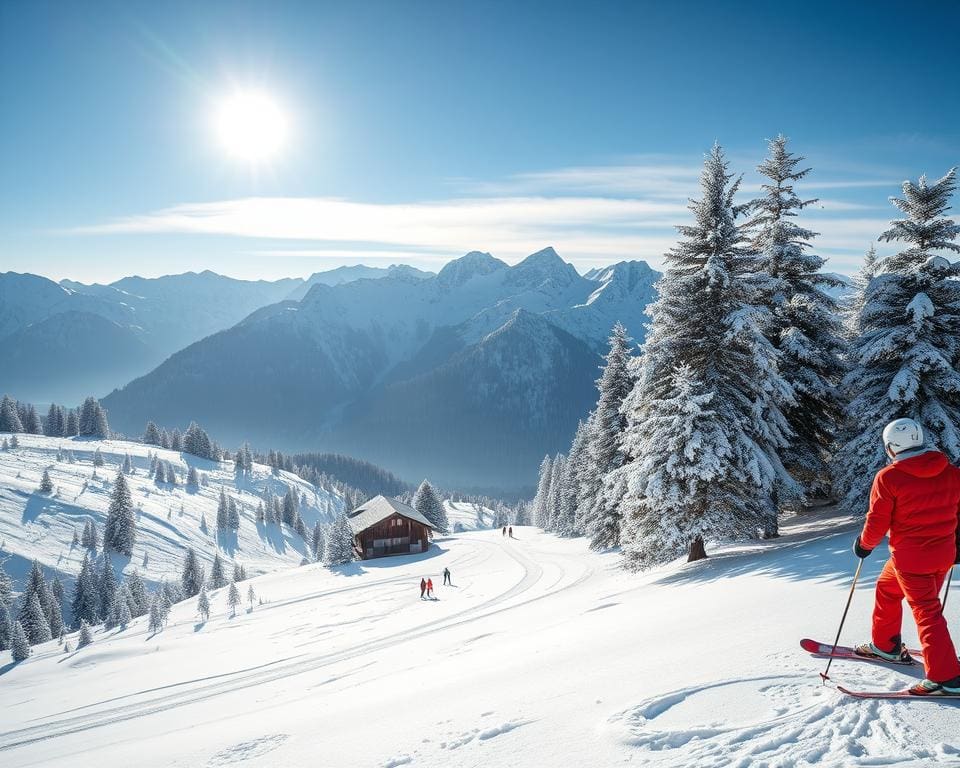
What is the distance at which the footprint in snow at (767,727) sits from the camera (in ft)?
13.5

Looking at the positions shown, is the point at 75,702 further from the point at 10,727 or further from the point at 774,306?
the point at 774,306

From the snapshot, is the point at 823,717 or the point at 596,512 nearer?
the point at 823,717

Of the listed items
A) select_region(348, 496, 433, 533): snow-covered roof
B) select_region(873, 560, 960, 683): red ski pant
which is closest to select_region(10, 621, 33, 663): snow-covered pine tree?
select_region(348, 496, 433, 533): snow-covered roof

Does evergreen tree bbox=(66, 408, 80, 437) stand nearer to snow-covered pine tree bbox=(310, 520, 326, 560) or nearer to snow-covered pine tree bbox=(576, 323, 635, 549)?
snow-covered pine tree bbox=(310, 520, 326, 560)

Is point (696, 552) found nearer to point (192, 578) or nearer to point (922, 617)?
point (922, 617)

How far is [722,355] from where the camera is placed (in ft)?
57.7

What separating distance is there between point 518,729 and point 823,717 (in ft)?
9.21

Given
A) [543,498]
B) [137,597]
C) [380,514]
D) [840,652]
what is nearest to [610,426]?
[840,652]

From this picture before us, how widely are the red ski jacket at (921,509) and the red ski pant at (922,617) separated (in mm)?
139

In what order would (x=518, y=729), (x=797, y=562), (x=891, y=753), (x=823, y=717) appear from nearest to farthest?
(x=891, y=753)
(x=823, y=717)
(x=518, y=729)
(x=797, y=562)

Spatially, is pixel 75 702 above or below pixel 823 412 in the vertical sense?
below

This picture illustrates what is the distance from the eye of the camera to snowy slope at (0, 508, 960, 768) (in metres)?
4.54

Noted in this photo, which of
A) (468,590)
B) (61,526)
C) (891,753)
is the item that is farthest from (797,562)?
(61,526)

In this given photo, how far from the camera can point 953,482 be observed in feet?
17.2
